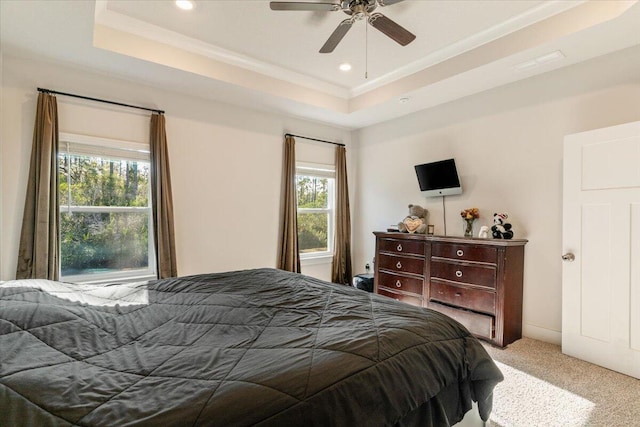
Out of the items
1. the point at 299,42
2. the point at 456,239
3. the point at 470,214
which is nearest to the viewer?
the point at 299,42

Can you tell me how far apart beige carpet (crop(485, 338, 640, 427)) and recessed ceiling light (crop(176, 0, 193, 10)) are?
11.9 ft

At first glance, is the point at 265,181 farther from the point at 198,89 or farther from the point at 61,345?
the point at 61,345

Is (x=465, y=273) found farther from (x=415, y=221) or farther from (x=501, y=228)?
(x=415, y=221)

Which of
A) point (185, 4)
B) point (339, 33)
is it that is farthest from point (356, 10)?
point (185, 4)

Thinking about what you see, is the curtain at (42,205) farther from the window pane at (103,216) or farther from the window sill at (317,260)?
the window sill at (317,260)

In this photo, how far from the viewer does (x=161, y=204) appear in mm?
3406

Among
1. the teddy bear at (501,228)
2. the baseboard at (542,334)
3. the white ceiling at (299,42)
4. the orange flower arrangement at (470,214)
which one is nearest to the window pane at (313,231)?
the white ceiling at (299,42)

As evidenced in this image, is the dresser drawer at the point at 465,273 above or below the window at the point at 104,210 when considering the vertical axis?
below

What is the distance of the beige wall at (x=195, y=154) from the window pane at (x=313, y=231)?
30 centimetres

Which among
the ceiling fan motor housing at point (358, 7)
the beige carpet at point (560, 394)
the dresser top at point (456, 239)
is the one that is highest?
the ceiling fan motor housing at point (358, 7)

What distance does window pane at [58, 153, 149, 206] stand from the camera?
3137 millimetres

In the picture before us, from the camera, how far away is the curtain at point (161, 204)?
3.39 m

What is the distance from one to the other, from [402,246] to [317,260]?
1.43 metres

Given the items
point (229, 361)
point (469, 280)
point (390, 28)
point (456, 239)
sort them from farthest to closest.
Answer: point (456, 239)
point (469, 280)
point (390, 28)
point (229, 361)
